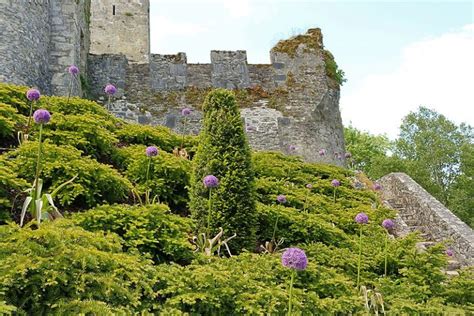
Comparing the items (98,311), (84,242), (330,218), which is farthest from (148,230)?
(330,218)

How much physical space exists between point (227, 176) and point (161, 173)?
110cm

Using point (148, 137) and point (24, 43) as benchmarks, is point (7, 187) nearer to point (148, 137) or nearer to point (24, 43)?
point (148, 137)

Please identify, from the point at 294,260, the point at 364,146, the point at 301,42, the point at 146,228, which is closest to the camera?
the point at 294,260

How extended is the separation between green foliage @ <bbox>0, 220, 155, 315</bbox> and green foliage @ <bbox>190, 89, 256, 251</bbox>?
1.88 m

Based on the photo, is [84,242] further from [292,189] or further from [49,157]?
[292,189]

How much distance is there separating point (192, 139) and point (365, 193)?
11.3 feet

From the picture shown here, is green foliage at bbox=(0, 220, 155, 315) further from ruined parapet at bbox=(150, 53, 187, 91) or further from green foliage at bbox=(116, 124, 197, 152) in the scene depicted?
ruined parapet at bbox=(150, 53, 187, 91)

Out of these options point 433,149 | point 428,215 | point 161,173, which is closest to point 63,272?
point 161,173

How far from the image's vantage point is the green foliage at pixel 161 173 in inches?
248

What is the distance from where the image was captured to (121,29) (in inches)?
760

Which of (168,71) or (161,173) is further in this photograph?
(168,71)

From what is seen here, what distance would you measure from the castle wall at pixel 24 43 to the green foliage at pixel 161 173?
491 cm

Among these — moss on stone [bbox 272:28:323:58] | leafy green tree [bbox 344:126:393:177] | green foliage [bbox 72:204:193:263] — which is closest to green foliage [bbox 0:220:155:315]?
green foliage [bbox 72:204:193:263]

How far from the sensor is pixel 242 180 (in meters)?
5.70
